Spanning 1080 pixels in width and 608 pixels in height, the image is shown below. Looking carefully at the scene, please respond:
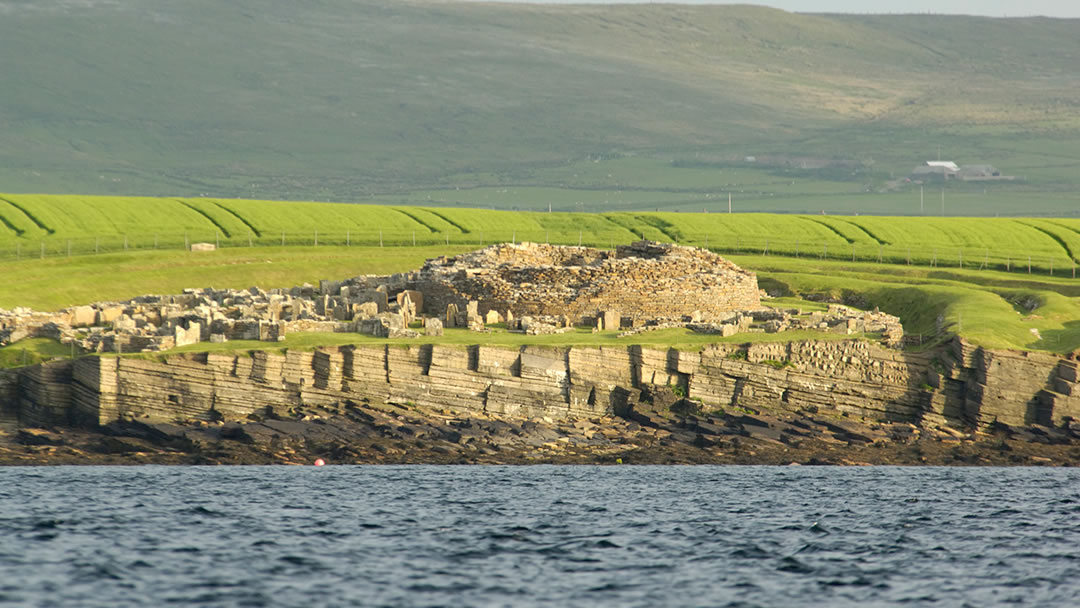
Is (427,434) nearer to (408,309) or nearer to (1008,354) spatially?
(408,309)

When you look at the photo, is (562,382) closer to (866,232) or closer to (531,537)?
(531,537)

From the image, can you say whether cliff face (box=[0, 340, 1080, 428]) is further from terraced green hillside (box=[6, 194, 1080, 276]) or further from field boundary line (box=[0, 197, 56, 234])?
field boundary line (box=[0, 197, 56, 234])

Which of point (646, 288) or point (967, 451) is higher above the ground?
point (646, 288)

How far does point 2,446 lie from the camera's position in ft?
199

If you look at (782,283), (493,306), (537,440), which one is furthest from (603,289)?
(782,283)

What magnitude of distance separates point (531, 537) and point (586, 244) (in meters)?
82.4

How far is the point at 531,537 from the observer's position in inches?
1661

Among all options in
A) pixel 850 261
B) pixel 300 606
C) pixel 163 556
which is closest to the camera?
pixel 300 606

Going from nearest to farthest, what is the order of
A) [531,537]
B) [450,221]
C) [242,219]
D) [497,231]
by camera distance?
[531,537] → [242,219] → [497,231] → [450,221]

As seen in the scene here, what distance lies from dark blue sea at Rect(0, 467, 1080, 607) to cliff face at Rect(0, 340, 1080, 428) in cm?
843

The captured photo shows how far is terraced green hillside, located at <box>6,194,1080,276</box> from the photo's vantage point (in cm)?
11531

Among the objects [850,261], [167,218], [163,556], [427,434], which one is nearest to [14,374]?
[427,434]

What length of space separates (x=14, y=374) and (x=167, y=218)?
59.5m

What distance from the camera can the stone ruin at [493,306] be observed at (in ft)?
238
